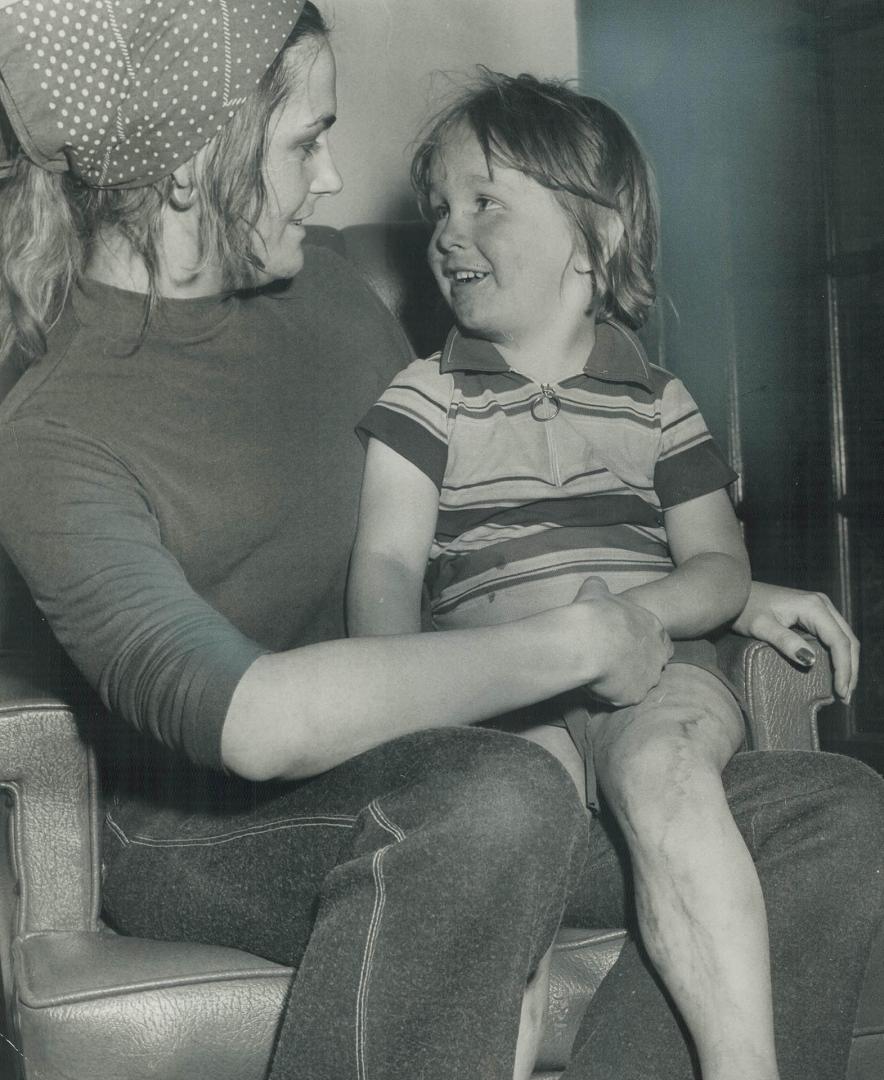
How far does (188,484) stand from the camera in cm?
112

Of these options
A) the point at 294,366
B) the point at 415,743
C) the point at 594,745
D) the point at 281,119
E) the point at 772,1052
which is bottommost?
the point at 772,1052

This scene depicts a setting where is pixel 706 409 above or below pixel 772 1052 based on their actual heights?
above

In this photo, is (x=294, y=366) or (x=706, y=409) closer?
(x=294, y=366)

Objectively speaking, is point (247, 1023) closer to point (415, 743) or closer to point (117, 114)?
point (415, 743)

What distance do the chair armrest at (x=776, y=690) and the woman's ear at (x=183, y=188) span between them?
0.70m

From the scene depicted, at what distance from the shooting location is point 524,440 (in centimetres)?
132

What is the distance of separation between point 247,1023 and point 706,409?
167 cm

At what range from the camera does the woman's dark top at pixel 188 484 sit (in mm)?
934

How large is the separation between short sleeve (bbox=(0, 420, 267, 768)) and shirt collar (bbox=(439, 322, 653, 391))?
42 cm

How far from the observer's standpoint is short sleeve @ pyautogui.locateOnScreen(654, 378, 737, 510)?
53.7 inches

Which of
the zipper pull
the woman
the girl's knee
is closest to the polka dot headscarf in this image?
the woman

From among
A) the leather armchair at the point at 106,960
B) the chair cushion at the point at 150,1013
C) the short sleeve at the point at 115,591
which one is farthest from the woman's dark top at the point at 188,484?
the chair cushion at the point at 150,1013

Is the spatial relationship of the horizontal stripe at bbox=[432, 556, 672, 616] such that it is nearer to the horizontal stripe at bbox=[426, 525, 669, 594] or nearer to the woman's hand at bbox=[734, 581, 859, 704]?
the horizontal stripe at bbox=[426, 525, 669, 594]

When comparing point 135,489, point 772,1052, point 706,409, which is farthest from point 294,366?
point 706,409
